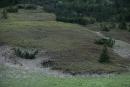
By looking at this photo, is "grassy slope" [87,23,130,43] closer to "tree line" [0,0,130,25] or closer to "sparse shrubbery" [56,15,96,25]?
"sparse shrubbery" [56,15,96,25]

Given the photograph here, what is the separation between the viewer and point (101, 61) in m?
26.2

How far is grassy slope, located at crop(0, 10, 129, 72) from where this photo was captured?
25125mm

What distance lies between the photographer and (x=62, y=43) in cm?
3119

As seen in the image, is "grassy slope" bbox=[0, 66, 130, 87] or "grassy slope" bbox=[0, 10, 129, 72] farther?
"grassy slope" bbox=[0, 10, 129, 72]

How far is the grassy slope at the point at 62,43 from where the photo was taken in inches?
989

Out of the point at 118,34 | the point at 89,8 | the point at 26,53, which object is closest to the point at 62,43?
the point at 26,53

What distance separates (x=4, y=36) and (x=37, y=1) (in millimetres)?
32107

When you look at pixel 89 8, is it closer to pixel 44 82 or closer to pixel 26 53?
pixel 26 53

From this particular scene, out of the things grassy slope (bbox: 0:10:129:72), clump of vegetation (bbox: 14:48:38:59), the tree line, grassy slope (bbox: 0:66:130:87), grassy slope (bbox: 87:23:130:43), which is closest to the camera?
grassy slope (bbox: 0:66:130:87)

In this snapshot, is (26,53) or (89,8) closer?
(26,53)

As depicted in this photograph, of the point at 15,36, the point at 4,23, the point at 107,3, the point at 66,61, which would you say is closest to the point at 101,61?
the point at 66,61

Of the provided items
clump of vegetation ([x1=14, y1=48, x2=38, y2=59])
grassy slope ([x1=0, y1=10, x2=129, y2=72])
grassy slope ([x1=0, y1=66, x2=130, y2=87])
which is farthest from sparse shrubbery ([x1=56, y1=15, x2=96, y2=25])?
grassy slope ([x1=0, y1=66, x2=130, y2=87])

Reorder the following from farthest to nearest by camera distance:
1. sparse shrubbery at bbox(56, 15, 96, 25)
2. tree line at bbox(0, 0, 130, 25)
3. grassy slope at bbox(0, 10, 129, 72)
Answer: tree line at bbox(0, 0, 130, 25)
sparse shrubbery at bbox(56, 15, 96, 25)
grassy slope at bbox(0, 10, 129, 72)

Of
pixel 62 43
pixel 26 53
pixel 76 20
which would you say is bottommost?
pixel 76 20
